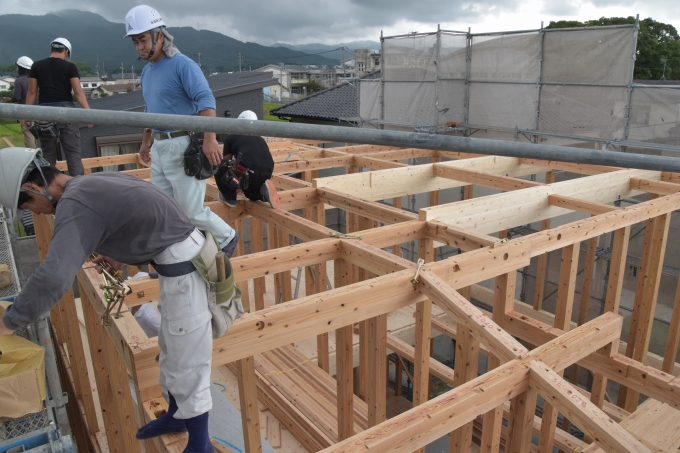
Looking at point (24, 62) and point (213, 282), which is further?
point (24, 62)

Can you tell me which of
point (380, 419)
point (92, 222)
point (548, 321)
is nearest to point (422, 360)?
point (380, 419)

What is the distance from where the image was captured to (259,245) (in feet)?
19.3

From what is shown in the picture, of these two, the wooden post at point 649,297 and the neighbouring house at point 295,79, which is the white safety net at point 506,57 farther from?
the neighbouring house at point 295,79

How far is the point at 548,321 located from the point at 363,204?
12.0ft

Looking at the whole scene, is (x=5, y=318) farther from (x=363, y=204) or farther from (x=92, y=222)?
(x=363, y=204)

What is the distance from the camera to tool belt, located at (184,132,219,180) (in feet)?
12.8

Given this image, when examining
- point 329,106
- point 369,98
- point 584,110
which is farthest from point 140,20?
point 329,106

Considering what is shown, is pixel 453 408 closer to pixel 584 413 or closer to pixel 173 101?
pixel 584 413

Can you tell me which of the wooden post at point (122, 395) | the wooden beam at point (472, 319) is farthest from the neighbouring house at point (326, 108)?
the wooden post at point (122, 395)

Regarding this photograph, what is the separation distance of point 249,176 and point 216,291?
2.59 metres

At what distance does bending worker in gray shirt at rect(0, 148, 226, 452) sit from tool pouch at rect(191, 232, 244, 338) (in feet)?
0.11

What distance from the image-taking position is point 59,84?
558 centimetres

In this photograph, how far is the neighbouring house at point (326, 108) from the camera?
57.2ft

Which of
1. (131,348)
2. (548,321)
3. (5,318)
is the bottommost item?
(548,321)
